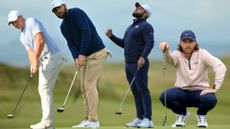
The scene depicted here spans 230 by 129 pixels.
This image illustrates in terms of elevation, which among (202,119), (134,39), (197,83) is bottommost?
(202,119)

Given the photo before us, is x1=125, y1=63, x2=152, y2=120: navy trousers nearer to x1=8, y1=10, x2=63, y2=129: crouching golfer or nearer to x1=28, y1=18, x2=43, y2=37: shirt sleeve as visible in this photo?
x1=8, y1=10, x2=63, y2=129: crouching golfer

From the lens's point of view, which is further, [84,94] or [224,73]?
[84,94]

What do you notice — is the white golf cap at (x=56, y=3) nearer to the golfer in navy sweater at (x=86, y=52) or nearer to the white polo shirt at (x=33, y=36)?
the golfer in navy sweater at (x=86, y=52)

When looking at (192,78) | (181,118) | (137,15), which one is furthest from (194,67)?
(137,15)

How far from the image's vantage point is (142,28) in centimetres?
808

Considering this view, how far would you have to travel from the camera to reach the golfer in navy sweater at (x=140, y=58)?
26.4 feet

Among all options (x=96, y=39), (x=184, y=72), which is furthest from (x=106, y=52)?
(x=184, y=72)

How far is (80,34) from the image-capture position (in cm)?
804

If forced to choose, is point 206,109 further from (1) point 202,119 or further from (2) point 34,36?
(2) point 34,36

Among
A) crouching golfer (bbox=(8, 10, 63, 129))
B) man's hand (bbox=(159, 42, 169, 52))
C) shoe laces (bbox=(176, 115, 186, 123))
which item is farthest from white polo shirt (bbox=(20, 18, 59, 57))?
shoe laces (bbox=(176, 115, 186, 123))

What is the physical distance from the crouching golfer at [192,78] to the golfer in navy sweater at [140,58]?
389 millimetres

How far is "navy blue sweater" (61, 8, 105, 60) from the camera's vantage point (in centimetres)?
790

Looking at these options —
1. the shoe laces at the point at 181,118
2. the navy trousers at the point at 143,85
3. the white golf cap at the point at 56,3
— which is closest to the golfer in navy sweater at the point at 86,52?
the white golf cap at the point at 56,3

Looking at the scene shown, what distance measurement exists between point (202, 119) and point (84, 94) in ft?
5.29
